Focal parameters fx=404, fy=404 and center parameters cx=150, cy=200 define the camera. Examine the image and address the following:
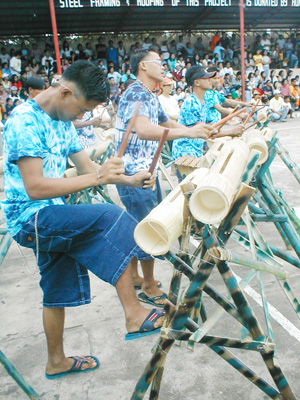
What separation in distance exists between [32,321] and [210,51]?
1933 centimetres

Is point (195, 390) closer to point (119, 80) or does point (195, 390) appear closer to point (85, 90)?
point (85, 90)

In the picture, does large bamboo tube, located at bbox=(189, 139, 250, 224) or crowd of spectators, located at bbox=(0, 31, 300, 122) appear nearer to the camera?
large bamboo tube, located at bbox=(189, 139, 250, 224)

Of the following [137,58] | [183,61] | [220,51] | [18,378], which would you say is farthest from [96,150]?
[220,51]

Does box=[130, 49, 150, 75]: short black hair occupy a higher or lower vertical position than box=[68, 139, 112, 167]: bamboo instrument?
higher

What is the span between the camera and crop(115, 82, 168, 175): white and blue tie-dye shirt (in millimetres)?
2756

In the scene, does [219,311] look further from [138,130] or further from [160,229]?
[138,130]

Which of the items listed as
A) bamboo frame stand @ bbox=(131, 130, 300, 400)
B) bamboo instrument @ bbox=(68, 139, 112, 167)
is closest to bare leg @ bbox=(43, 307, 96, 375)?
bamboo frame stand @ bbox=(131, 130, 300, 400)

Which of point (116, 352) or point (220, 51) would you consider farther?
point (220, 51)

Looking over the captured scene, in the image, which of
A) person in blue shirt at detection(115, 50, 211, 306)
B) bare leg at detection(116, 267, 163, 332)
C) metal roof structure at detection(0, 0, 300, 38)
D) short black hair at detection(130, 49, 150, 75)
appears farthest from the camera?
metal roof structure at detection(0, 0, 300, 38)

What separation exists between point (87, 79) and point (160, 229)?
0.80 metres

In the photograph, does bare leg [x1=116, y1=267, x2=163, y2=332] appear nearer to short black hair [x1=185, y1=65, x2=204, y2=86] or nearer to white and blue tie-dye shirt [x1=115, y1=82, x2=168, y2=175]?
white and blue tie-dye shirt [x1=115, y1=82, x2=168, y2=175]

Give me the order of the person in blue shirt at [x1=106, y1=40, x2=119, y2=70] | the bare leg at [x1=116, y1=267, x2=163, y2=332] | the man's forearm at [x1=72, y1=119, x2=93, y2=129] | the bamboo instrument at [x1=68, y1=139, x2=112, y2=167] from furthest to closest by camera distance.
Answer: the person in blue shirt at [x1=106, y1=40, x2=119, y2=70]
the man's forearm at [x1=72, y1=119, x2=93, y2=129]
the bamboo instrument at [x1=68, y1=139, x2=112, y2=167]
the bare leg at [x1=116, y1=267, x2=163, y2=332]

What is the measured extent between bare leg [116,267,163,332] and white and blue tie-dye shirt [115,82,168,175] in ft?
3.87

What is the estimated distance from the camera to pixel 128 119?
274cm
